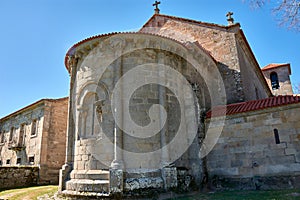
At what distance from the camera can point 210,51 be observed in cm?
1175

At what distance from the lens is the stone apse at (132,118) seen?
22.0ft

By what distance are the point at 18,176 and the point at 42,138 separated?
2.44 metres

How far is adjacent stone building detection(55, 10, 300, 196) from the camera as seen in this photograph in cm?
673

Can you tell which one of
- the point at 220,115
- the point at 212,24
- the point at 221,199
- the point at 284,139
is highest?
the point at 212,24

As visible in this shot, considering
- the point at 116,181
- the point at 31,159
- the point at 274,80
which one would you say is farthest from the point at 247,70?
the point at 274,80

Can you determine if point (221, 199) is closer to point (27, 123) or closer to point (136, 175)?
point (136, 175)

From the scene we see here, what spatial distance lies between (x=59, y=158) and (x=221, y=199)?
34.1ft

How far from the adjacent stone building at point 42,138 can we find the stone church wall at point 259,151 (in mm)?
9049

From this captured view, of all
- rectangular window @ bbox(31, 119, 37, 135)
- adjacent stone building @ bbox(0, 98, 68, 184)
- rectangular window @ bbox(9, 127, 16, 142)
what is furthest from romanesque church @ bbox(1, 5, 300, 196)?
rectangular window @ bbox(9, 127, 16, 142)

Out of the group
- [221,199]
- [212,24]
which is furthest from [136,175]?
[212,24]

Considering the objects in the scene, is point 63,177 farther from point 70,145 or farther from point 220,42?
point 220,42

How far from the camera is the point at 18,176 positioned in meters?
11.1

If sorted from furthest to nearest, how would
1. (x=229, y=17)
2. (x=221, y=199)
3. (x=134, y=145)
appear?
1. (x=229, y=17)
2. (x=134, y=145)
3. (x=221, y=199)

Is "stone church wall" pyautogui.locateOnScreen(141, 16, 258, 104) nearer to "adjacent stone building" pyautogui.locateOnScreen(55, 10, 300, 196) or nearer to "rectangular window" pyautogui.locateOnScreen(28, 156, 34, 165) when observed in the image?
"adjacent stone building" pyautogui.locateOnScreen(55, 10, 300, 196)
